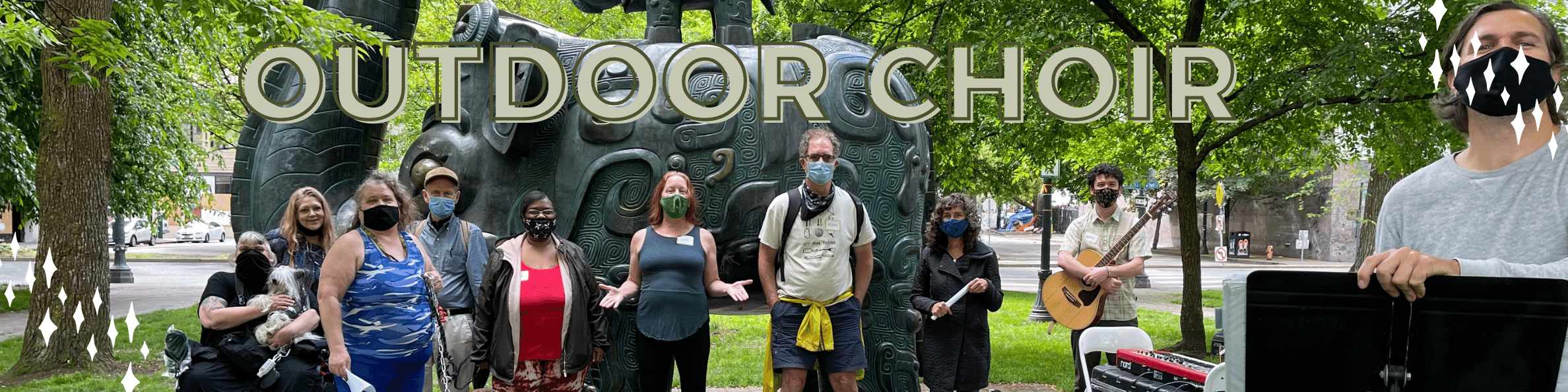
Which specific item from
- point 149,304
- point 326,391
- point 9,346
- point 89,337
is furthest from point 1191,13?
point 149,304

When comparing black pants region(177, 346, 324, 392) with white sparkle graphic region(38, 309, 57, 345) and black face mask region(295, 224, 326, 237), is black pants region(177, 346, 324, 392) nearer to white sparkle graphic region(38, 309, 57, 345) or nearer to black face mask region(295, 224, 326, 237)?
black face mask region(295, 224, 326, 237)

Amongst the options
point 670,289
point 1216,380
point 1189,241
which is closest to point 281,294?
point 670,289

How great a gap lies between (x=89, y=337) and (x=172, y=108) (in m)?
5.71

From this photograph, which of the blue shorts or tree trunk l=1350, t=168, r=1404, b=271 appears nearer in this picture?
the blue shorts

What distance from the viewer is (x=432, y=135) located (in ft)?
17.7

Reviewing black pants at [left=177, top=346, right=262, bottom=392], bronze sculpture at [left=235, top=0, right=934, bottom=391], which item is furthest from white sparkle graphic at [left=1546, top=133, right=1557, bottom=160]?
black pants at [left=177, top=346, right=262, bottom=392]

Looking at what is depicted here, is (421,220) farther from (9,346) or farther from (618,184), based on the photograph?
(9,346)

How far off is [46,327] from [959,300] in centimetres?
700

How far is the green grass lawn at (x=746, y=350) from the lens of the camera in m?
8.30

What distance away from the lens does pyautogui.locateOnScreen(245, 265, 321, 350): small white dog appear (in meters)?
4.06

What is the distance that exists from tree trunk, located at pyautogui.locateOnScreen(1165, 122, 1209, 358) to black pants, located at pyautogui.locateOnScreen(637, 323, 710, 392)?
5.64 metres

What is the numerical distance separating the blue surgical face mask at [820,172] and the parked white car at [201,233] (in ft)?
132

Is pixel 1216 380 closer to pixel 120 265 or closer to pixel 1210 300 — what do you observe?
pixel 1210 300

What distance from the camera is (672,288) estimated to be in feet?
15.9
